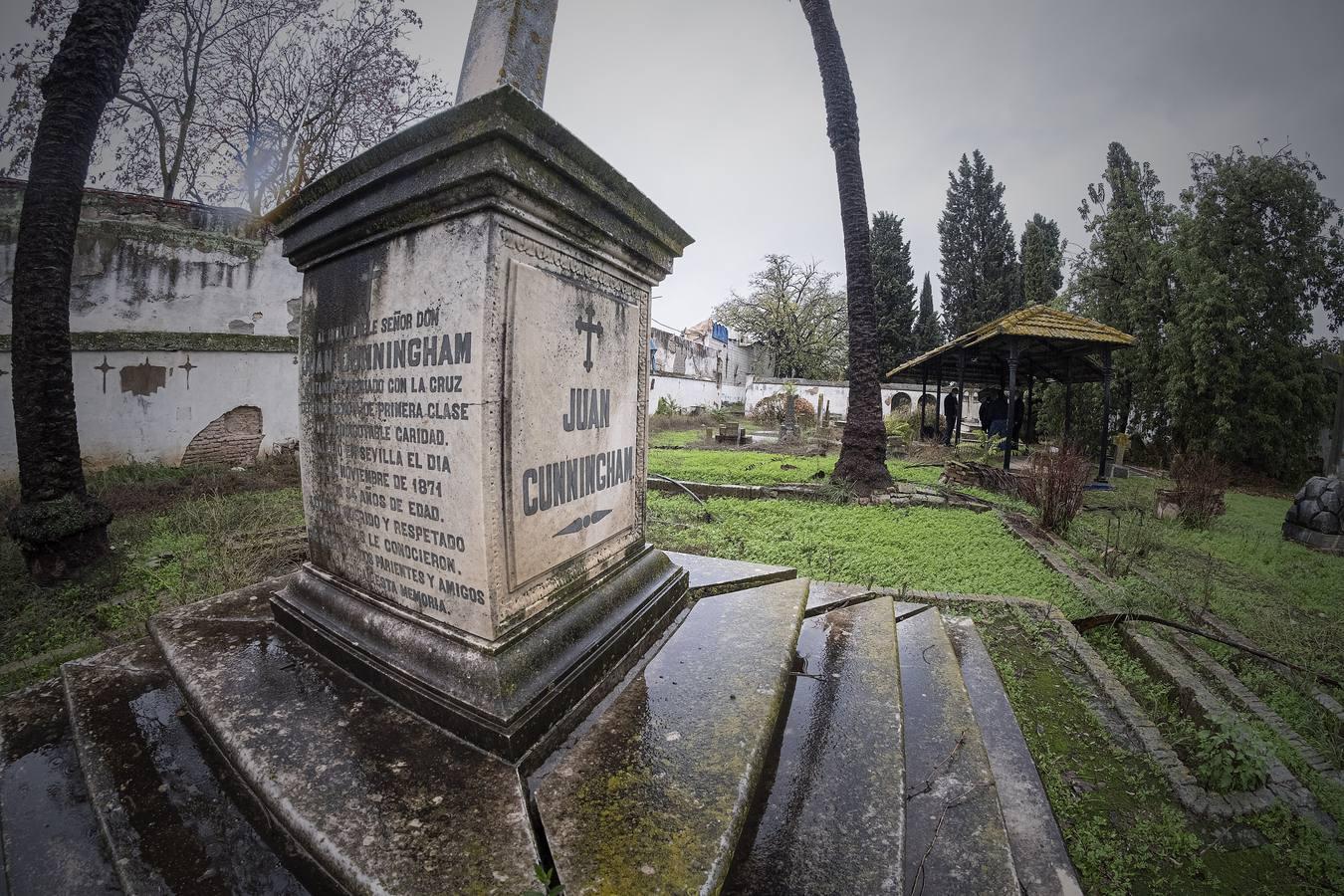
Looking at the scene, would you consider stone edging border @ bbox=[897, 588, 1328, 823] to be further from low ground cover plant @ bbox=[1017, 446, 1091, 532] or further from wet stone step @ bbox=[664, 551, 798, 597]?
low ground cover plant @ bbox=[1017, 446, 1091, 532]

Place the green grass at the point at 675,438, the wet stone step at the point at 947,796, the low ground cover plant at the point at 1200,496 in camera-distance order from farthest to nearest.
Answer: the green grass at the point at 675,438, the low ground cover plant at the point at 1200,496, the wet stone step at the point at 947,796

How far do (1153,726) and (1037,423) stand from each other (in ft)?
55.3

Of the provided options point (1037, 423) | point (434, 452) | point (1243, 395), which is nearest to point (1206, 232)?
point (1243, 395)

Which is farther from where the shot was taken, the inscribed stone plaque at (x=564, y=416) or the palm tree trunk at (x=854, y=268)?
the palm tree trunk at (x=854, y=268)

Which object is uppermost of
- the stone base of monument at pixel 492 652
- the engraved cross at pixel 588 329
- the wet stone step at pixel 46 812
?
the engraved cross at pixel 588 329

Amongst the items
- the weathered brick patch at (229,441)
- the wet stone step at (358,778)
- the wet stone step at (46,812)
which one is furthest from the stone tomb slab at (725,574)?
the weathered brick patch at (229,441)

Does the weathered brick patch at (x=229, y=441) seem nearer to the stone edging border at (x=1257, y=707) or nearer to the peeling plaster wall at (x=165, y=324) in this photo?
the peeling plaster wall at (x=165, y=324)

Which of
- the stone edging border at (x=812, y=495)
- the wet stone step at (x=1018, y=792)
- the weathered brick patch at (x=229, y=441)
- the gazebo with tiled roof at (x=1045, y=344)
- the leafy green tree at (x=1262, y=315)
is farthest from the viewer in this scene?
the leafy green tree at (x=1262, y=315)

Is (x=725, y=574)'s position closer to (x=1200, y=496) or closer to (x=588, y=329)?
(x=588, y=329)

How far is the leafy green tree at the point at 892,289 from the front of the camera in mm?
30922

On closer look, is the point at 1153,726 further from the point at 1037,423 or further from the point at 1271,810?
the point at 1037,423

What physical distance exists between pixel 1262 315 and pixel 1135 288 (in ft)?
9.20

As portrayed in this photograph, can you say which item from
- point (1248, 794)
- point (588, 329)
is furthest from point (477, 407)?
point (1248, 794)

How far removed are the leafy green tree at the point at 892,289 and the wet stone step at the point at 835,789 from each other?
3050 centimetres
